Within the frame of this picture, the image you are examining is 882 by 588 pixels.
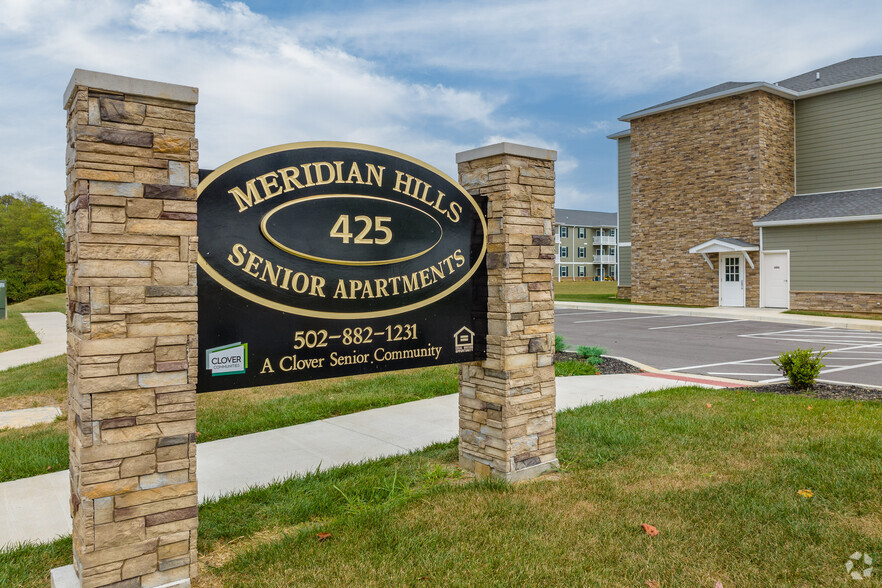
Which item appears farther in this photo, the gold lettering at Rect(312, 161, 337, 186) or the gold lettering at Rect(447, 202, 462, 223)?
the gold lettering at Rect(447, 202, 462, 223)

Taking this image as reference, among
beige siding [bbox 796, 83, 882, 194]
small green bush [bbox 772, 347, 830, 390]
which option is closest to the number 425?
small green bush [bbox 772, 347, 830, 390]

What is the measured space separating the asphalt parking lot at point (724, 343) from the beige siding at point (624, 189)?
11850 mm

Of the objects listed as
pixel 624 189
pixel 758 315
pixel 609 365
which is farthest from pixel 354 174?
pixel 624 189

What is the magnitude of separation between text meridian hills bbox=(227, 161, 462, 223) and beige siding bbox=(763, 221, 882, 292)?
72.6ft

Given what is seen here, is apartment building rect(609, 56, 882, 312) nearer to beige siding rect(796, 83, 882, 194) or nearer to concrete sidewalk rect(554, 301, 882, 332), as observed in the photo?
beige siding rect(796, 83, 882, 194)

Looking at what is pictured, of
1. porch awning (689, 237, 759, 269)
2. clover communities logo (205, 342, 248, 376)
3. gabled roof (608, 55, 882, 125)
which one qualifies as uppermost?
gabled roof (608, 55, 882, 125)

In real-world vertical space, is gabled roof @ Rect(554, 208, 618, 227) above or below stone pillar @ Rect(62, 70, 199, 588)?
above

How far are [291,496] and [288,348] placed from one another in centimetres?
138

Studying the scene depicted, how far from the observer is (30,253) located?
52.7 m

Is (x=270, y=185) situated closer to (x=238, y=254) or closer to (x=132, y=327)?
(x=238, y=254)

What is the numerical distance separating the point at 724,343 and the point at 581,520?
11980 millimetres

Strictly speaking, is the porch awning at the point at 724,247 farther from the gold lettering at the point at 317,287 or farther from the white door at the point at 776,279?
the gold lettering at the point at 317,287

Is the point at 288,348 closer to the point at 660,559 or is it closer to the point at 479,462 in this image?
the point at 479,462

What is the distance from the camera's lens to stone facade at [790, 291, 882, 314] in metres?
20.9
